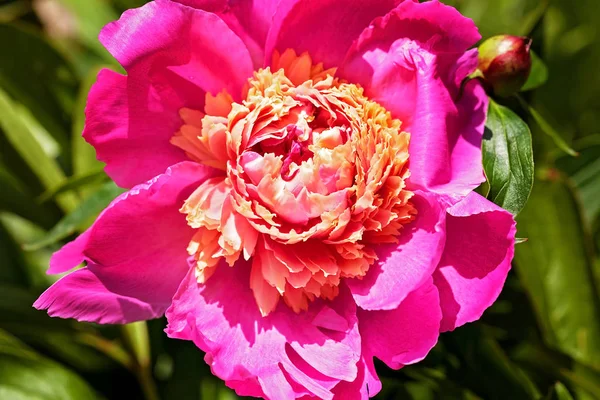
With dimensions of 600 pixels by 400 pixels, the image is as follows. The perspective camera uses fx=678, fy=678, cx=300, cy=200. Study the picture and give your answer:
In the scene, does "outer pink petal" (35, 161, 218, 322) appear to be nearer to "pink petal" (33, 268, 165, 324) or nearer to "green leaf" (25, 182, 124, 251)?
"pink petal" (33, 268, 165, 324)

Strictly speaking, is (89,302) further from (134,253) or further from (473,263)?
(473,263)

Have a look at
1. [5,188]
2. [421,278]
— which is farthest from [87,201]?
[421,278]

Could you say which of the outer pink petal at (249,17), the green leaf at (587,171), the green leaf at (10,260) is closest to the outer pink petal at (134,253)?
the outer pink petal at (249,17)

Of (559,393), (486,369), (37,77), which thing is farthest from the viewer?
(37,77)

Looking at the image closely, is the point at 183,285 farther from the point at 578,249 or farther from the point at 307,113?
the point at 578,249

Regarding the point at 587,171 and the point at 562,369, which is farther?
the point at 587,171

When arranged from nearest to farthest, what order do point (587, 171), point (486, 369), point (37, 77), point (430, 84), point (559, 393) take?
point (430, 84)
point (559, 393)
point (486, 369)
point (587, 171)
point (37, 77)

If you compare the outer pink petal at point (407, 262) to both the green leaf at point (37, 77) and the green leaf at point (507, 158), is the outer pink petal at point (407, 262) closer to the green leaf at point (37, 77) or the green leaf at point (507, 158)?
the green leaf at point (507, 158)

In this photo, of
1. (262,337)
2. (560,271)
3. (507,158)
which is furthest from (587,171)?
(262,337)
